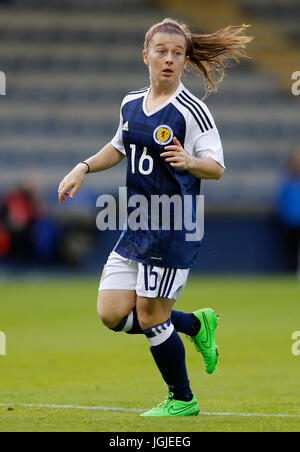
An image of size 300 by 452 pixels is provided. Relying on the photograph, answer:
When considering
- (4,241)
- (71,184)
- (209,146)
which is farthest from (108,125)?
(209,146)

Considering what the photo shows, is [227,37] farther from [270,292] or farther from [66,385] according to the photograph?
[270,292]

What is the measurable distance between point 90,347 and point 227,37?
4357mm

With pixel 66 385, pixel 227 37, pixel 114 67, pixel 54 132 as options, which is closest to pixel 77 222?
pixel 54 132

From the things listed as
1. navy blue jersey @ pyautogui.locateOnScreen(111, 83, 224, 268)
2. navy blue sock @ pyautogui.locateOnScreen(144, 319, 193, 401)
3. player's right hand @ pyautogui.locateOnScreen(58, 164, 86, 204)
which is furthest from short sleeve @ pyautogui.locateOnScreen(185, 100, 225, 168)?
navy blue sock @ pyautogui.locateOnScreen(144, 319, 193, 401)

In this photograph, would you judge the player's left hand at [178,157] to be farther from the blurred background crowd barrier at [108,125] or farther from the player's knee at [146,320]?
the blurred background crowd barrier at [108,125]

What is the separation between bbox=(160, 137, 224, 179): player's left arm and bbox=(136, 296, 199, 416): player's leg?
2.65 ft

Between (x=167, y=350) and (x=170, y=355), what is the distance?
0.04 metres

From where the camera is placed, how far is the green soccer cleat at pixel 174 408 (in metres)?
5.30

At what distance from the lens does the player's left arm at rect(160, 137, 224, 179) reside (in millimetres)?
4844

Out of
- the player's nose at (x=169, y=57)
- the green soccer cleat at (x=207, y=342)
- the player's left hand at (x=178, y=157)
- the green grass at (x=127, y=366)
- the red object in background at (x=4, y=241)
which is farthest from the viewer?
the red object in background at (x=4, y=241)

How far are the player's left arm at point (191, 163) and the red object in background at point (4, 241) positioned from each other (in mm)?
11954

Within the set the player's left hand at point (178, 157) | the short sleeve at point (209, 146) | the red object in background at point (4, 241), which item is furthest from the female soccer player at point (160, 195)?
the red object in background at point (4, 241)

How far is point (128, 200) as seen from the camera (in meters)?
5.46

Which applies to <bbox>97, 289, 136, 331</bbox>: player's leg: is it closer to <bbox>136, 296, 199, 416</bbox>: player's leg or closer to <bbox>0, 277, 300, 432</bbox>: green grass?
<bbox>136, 296, 199, 416</bbox>: player's leg
